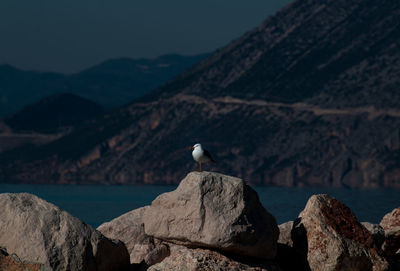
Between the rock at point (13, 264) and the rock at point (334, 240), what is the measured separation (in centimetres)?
607

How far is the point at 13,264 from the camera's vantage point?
16.2 metres

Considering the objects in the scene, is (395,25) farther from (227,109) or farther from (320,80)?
(227,109)

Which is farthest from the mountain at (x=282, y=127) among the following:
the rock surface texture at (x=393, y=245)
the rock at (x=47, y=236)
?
the rock at (x=47, y=236)

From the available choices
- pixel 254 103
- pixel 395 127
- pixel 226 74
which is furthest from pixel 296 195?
pixel 226 74

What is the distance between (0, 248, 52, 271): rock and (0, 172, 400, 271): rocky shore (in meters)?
0.02

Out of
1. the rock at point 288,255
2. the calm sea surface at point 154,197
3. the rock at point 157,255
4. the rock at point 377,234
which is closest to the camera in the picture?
the rock at point 157,255

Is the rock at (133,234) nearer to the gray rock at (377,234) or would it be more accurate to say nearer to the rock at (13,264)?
the rock at (13,264)

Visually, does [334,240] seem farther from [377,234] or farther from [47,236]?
[47,236]

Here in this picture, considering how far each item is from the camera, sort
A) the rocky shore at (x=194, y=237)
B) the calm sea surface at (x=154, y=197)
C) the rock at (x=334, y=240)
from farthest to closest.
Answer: the calm sea surface at (x=154, y=197)
the rock at (x=334, y=240)
the rocky shore at (x=194, y=237)

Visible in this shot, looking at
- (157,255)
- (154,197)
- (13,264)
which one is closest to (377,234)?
(157,255)

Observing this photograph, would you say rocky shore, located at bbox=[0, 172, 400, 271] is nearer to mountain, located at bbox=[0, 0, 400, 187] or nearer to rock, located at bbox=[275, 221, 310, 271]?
rock, located at bbox=[275, 221, 310, 271]

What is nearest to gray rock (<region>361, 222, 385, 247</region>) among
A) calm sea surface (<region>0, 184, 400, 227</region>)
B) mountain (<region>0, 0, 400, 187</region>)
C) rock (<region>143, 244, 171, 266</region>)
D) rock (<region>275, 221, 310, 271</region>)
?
rock (<region>275, 221, 310, 271</region>)

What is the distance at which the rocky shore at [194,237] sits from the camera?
1623cm

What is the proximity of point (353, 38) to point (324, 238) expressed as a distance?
182 m
